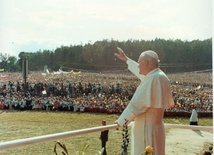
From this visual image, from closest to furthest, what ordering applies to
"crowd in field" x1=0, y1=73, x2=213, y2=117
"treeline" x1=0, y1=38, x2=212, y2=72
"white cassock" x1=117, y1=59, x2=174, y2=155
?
"white cassock" x1=117, y1=59, x2=174, y2=155
"crowd in field" x1=0, y1=73, x2=213, y2=117
"treeline" x1=0, y1=38, x2=212, y2=72

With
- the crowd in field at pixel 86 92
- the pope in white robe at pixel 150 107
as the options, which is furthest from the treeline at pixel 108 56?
the pope in white robe at pixel 150 107

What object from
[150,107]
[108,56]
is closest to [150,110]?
[150,107]

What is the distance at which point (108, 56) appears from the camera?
15.3 meters

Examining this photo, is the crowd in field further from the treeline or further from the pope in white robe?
the pope in white robe

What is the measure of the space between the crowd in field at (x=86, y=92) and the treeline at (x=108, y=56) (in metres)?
0.59

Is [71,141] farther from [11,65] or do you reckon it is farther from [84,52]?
[84,52]

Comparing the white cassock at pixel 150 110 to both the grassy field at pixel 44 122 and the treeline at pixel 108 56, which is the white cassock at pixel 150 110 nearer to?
the grassy field at pixel 44 122

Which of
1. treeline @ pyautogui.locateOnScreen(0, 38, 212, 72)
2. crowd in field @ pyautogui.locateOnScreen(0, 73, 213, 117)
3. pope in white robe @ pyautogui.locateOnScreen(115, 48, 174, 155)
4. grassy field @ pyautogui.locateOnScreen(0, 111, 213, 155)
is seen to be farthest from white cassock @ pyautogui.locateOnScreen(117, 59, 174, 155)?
treeline @ pyautogui.locateOnScreen(0, 38, 212, 72)

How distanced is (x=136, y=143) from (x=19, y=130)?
23.9 feet

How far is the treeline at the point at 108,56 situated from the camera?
13.6 m

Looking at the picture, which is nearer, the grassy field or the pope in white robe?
the pope in white robe

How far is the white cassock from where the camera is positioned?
179 cm

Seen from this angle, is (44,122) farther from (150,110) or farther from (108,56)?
(150,110)

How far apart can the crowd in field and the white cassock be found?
9617mm
